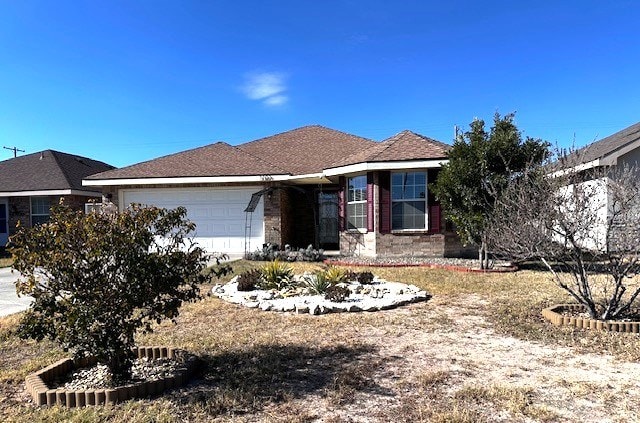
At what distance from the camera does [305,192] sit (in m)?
16.5

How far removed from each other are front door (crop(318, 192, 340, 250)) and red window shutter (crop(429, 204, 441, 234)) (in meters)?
4.43

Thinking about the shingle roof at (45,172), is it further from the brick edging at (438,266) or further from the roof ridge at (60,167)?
the brick edging at (438,266)

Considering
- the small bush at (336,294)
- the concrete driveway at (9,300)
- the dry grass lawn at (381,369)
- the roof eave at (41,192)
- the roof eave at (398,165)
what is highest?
the roof eave at (398,165)

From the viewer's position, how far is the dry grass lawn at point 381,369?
340 cm

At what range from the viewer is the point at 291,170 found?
15.8 metres

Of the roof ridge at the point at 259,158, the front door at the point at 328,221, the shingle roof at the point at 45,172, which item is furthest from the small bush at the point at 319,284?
the shingle roof at the point at 45,172

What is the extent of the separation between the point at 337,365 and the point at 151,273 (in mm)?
2058

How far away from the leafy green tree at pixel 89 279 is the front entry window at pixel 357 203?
1068cm

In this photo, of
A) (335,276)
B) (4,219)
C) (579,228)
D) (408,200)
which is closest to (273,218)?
(408,200)

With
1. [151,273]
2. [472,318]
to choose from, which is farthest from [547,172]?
[151,273]

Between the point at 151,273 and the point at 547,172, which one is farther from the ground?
the point at 547,172

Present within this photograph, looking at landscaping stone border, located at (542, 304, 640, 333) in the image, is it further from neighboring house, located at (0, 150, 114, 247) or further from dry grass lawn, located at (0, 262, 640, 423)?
neighboring house, located at (0, 150, 114, 247)

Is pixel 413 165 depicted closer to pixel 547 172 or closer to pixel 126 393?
pixel 547 172

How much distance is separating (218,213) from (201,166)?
185 centimetres
